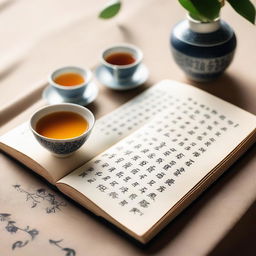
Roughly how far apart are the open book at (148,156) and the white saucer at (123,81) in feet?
0.13

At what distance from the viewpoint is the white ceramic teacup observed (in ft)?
2.85

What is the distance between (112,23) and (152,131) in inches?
16.4

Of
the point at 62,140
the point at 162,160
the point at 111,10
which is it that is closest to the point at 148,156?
the point at 162,160

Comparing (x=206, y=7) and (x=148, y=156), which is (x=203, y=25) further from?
(x=148, y=156)

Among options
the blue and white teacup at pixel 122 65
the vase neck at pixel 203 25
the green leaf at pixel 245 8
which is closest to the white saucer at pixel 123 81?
the blue and white teacup at pixel 122 65

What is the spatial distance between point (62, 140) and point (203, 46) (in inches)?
13.9

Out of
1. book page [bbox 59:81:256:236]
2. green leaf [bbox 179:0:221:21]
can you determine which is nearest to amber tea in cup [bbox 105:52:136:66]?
book page [bbox 59:81:256:236]

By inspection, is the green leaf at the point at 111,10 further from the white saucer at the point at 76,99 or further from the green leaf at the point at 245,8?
the green leaf at the point at 245,8

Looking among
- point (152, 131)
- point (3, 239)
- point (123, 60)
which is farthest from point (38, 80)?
point (3, 239)

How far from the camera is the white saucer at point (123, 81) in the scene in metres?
0.93

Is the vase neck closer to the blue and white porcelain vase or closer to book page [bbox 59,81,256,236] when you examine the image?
the blue and white porcelain vase

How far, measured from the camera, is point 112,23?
1115mm

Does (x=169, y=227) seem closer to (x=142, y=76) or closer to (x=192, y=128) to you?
(x=192, y=128)

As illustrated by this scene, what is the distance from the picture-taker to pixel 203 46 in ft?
2.88
